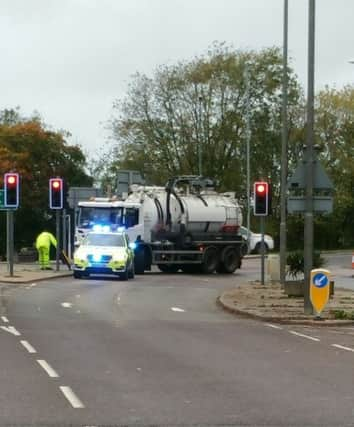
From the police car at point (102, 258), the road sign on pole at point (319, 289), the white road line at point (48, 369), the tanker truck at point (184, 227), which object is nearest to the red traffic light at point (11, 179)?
the police car at point (102, 258)

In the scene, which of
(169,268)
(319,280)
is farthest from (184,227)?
(319,280)

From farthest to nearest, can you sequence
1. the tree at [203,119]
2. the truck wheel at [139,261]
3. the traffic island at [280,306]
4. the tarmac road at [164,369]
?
the tree at [203,119] → the truck wheel at [139,261] → the traffic island at [280,306] → the tarmac road at [164,369]

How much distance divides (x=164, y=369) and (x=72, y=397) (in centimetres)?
235

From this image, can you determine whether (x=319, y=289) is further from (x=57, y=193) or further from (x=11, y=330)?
(x=57, y=193)

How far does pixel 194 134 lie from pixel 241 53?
665cm

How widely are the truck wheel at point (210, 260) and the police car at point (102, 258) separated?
671 cm

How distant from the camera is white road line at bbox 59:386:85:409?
29.6ft

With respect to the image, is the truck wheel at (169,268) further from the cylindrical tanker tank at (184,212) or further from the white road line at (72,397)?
the white road line at (72,397)

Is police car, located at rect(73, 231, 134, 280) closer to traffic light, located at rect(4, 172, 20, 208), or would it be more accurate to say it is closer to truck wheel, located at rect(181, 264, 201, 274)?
traffic light, located at rect(4, 172, 20, 208)

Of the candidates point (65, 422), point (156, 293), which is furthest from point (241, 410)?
point (156, 293)

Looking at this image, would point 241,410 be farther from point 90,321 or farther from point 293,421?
point 90,321

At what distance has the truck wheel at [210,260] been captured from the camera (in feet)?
128

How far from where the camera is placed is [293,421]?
8.42 metres

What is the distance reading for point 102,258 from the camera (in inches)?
1266
